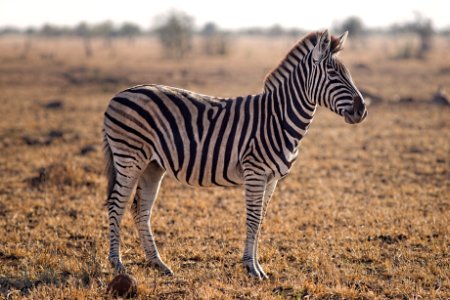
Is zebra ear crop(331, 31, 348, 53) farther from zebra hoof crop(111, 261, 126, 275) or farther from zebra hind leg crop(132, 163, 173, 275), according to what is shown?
zebra hoof crop(111, 261, 126, 275)

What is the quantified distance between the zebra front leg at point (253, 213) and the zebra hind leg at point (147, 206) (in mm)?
1082

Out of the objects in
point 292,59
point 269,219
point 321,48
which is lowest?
point 269,219

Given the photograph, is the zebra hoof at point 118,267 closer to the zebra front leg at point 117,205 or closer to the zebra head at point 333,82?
the zebra front leg at point 117,205

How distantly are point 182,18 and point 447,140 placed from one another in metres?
36.5

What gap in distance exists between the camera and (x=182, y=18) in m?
46.3

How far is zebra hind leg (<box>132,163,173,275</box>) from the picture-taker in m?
6.04

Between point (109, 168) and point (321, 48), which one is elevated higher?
point (321, 48)

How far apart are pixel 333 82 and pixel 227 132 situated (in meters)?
1.30

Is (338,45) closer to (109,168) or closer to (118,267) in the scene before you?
(109,168)

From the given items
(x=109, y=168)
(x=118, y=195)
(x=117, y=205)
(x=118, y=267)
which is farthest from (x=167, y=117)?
(x=118, y=267)

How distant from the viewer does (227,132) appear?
5.72 meters

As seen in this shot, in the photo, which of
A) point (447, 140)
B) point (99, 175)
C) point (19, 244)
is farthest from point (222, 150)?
point (447, 140)

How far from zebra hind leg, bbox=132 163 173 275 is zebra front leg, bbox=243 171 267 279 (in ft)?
3.55

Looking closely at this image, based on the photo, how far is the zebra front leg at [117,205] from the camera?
5.88 meters
